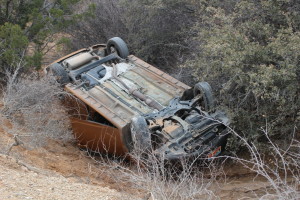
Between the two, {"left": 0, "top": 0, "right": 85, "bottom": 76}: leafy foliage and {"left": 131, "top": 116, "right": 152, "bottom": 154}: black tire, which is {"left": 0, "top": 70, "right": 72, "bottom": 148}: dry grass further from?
{"left": 131, "top": 116, "right": 152, "bottom": 154}: black tire

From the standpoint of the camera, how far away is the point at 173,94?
7.76m

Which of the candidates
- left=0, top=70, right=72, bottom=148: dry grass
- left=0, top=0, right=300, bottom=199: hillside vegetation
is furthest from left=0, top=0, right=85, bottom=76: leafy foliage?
left=0, top=70, right=72, bottom=148: dry grass

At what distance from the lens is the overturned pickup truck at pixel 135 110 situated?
6.62 m

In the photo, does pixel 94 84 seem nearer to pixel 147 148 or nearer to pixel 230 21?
pixel 147 148

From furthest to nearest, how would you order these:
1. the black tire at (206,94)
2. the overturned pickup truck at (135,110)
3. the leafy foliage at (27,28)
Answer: the leafy foliage at (27,28)
the black tire at (206,94)
the overturned pickup truck at (135,110)

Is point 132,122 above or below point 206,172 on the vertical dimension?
above

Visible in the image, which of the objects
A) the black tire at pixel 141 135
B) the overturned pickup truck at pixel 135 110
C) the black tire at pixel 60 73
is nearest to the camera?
the black tire at pixel 141 135

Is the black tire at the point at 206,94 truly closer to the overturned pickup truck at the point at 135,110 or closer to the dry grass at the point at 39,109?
the overturned pickup truck at the point at 135,110

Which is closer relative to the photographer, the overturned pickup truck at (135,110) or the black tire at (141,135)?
the black tire at (141,135)

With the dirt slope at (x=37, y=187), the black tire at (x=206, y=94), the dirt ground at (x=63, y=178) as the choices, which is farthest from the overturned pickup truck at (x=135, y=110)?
the dirt slope at (x=37, y=187)

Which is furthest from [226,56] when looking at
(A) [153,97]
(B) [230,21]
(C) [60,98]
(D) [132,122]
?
(C) [60,98]

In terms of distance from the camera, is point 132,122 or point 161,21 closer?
point 132,122

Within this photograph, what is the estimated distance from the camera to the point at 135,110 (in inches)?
285

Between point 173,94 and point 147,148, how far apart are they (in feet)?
5.59
